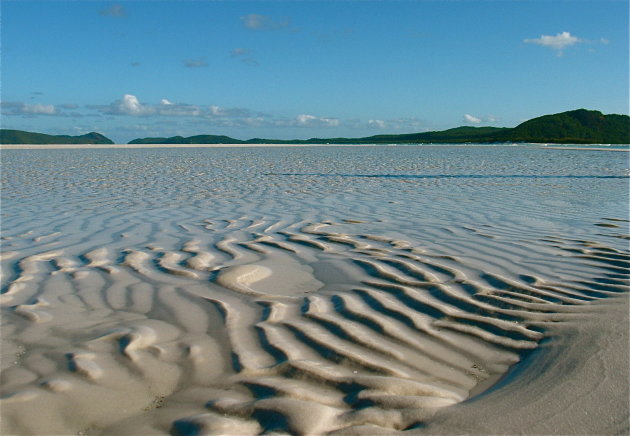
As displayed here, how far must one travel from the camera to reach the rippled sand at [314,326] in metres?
2.43

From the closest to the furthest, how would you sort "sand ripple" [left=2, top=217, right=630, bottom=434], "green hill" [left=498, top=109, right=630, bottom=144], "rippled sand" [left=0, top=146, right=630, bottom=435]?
"rippled sand" [left=0, top=146, right=630, bottom=435]
"sand ripple" [left=2, top=217, right=630, bottom=434]
"green hill" [left=498, top=109, right=630, bottom=144]

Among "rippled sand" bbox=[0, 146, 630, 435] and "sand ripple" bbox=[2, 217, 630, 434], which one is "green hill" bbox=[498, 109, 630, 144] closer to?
"rippled sand" bbox=[0, 146, 630, 435]

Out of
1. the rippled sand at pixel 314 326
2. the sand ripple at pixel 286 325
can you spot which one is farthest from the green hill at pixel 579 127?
the sand ripple at pixel 286 325

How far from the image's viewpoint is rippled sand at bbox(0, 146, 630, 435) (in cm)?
243

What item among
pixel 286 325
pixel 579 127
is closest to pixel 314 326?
pixel 286 325

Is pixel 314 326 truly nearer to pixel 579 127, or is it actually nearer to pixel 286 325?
pixel 286 325

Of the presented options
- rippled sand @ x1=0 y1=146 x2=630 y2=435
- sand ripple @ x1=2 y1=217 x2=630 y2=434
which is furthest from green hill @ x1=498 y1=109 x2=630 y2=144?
sand ripple @ x1=2 y1=217 x2=630 y2=434

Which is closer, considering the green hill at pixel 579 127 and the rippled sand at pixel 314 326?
the rippled sand at pixel 314 326

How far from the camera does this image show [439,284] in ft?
14.5

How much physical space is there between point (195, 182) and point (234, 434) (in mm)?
12704

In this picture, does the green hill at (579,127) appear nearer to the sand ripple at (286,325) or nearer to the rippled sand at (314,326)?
the rippled sand at (314,326)

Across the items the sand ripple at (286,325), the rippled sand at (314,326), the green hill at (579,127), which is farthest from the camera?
the green hill at (579,127)

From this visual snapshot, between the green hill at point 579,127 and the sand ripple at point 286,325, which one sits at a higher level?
the green hill at point 579,127

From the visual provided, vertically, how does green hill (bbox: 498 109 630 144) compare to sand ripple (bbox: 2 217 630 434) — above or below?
above
